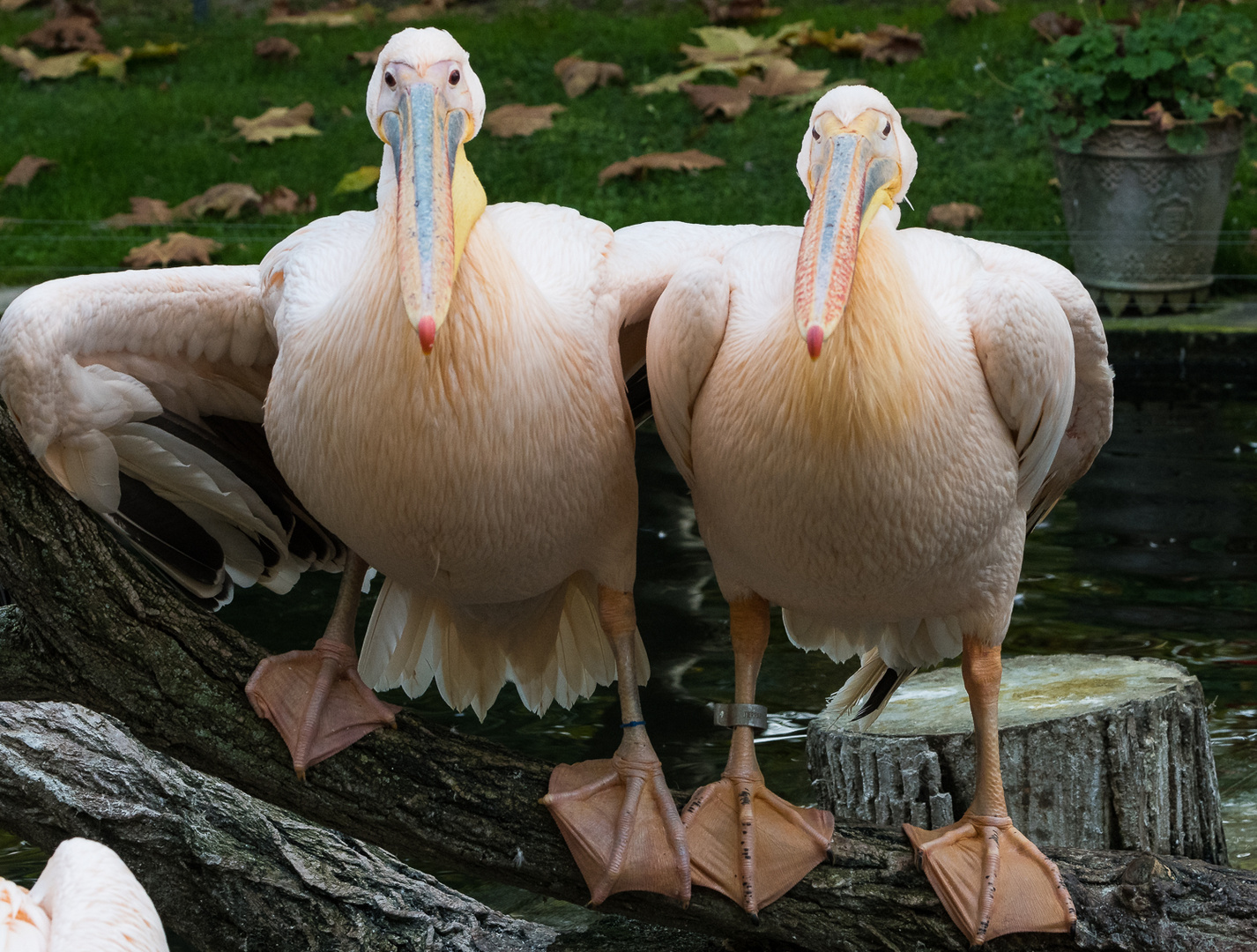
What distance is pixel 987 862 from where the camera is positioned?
2.28 metres

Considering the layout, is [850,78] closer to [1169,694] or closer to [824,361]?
[1169,694]

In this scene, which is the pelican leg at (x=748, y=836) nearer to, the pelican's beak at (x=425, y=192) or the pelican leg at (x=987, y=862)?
the pelican leg at (x=987, y=862)

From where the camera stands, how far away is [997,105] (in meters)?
7.05

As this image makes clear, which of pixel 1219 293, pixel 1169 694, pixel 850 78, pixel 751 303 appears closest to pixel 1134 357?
pixel 1219 293

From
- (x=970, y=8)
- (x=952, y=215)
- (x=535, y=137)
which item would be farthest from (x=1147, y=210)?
(x=535, y=137)

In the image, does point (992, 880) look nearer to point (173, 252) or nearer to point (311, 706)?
point (311, 706)

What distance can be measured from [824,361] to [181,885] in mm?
1429

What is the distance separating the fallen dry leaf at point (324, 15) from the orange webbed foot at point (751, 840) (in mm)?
7033

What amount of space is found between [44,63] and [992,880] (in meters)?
7.29

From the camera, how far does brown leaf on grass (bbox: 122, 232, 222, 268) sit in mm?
5684

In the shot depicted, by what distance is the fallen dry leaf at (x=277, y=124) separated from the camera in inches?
280

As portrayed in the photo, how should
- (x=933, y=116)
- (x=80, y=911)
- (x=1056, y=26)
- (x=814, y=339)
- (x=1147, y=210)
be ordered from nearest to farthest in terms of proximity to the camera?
(x=80, y=911) < (x=814, y=339) < (x=1147, y=210) < (x=933, y=116) < (x=1056, y=26)

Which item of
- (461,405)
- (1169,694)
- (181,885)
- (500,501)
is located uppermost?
(461,405)

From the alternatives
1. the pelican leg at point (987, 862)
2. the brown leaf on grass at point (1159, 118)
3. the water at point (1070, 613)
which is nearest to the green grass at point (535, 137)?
the brown leaf on grass at point (1159, 118)
